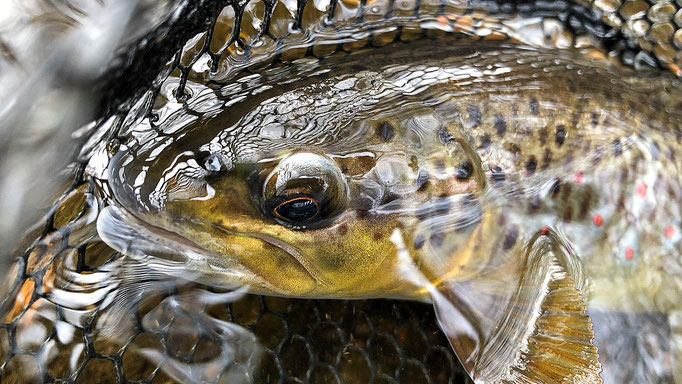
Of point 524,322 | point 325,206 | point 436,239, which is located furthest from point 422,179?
point 524,322

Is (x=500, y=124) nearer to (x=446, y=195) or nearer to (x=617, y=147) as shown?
(x=446, y=195)

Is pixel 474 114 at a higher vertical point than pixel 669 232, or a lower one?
higher

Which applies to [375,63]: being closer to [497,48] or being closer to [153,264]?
[497,48]

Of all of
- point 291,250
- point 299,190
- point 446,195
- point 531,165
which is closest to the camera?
point 299,190

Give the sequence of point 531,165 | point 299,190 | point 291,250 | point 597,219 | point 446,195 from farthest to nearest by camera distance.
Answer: point 597,219, point 531,165, point 446,195, point 291,250, point 299,190

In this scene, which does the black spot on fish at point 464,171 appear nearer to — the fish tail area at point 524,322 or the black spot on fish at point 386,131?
the black spot on fish at point 386,131

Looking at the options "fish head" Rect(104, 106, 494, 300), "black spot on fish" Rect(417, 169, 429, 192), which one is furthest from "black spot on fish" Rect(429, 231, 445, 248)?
"black spot on fish" Rect(417, 169, 429, 192)

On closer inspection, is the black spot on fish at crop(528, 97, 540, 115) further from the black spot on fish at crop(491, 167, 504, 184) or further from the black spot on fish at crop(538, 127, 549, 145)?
the black spot on fish at crop(491, 167, 504, 184)
